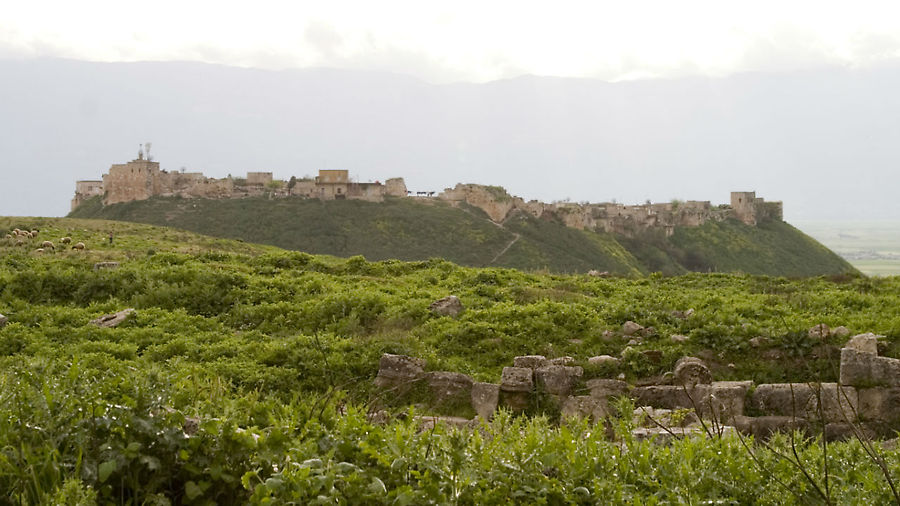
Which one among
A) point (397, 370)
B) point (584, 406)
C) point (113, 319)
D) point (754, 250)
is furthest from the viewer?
point (754, 250)

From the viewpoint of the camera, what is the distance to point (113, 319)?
14.9m

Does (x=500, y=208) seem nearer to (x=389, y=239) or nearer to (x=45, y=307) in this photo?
(x=389, y=239)

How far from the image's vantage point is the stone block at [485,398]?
11.2m

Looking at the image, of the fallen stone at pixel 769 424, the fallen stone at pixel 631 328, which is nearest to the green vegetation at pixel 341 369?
the fallen stone at pixel 631 328

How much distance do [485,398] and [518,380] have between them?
0.56 meters

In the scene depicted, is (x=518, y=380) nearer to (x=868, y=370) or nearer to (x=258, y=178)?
(x=868, y=370)

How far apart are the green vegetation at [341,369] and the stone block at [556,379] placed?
874mm

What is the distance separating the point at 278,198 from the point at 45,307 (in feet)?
175

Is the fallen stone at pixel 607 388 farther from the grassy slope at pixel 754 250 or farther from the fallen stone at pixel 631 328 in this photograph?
the grassy slope at pixel 754 250

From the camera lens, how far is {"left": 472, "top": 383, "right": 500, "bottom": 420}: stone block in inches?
442

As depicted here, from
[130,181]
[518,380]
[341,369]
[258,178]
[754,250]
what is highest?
[258,178]

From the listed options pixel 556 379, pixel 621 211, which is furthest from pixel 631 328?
pixel 621 211

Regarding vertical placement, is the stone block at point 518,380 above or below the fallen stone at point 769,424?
above

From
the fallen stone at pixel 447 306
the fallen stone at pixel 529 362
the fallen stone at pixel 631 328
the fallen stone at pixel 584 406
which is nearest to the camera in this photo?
the fallen stone at pixel 584 406
